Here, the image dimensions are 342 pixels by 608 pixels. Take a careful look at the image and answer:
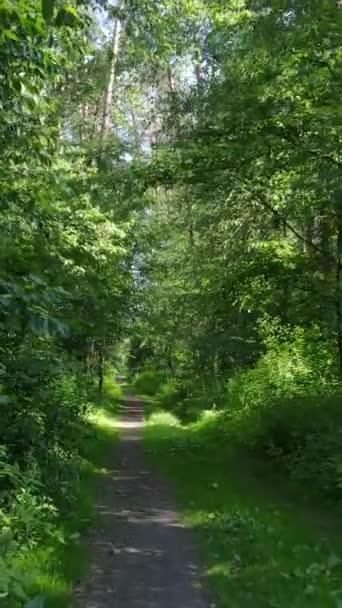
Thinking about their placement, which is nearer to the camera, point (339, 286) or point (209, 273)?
point (339, 286)

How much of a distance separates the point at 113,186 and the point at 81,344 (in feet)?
28.0

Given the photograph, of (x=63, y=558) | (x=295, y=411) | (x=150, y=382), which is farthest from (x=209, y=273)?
(x=150, y=382)

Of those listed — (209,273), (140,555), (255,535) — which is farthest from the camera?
(209,273)

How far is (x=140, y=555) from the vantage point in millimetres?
7191

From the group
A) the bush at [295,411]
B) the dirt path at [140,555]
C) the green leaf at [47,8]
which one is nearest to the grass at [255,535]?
the dirt path at [140,555]

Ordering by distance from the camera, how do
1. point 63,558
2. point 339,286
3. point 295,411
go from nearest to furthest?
point 63,558 < point 339,286 < point 295,411

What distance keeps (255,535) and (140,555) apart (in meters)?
1.36

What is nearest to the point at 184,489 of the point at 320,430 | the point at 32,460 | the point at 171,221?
the point at 320,430

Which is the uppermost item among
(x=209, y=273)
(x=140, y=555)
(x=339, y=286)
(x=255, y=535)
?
(x=209, y=273)

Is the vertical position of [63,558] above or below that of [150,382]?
below

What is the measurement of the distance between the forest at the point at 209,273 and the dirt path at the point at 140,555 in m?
0.26

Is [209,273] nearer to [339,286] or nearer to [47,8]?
[339,286]

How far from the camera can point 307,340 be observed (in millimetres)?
13789

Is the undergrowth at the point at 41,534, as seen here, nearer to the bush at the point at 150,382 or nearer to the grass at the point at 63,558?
the grass at the point at 63,558
